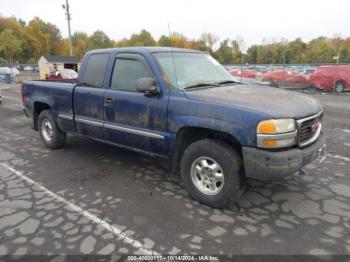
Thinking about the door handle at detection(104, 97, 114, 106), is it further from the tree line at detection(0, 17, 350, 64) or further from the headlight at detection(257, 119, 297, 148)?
the tree line at detection(0, 17, 350, 64)

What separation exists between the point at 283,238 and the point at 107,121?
2846 millimetres

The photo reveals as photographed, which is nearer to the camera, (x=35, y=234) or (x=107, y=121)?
(x=35, y=234)

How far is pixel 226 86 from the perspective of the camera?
4160 mm

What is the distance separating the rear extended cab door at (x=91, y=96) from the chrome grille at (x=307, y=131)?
9.13ft

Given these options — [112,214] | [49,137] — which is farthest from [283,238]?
[49,137]

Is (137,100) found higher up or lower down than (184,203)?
higher up

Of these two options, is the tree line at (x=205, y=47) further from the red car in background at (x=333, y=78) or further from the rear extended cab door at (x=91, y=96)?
the rear extended cab door at (x=91, y=96)

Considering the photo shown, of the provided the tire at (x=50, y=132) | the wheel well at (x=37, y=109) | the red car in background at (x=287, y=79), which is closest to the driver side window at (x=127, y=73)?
the tire at (x=50, y=132)

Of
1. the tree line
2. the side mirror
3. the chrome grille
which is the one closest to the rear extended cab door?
the side mirror

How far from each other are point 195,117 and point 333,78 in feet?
50.0

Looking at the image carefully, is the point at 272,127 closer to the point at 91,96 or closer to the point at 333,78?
the point at 91,96

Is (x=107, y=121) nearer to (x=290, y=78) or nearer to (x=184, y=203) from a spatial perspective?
(x=184, y=203)

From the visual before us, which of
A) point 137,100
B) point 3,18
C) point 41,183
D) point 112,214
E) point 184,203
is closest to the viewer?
point 112,214

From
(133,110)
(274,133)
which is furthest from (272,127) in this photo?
(133,110)
